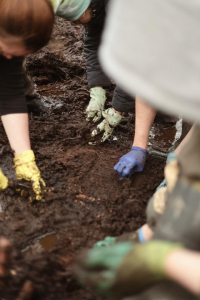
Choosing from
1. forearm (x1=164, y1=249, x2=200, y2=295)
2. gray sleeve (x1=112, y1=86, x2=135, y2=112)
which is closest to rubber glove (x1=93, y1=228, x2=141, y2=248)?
forearm (x1=164, y1=249, x2=200, y2=295)

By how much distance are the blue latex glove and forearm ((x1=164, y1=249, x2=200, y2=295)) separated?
3.23 feet

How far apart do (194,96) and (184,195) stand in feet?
1.15

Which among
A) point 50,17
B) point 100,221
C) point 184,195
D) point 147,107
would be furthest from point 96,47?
point 184,195

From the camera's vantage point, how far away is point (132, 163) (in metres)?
1.77

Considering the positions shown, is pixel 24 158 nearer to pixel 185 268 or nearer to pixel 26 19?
pixel 26 19

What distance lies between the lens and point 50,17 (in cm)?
130

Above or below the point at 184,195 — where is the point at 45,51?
below

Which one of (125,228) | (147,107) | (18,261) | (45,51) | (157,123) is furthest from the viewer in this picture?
(45,51)

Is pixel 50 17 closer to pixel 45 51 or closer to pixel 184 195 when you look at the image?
pixel 184 195

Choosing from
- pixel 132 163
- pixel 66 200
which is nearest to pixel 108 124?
pixel 132 163

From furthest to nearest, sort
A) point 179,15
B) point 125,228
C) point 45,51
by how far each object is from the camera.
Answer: point 45,51 < point 125,228 < point 179,15

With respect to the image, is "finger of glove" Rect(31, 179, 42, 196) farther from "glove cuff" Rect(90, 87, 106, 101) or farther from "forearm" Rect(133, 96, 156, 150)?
"glove cuff" Rect(90, 87, 106, 101)

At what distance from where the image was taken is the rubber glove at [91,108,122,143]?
211 cm

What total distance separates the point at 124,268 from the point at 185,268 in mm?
191
